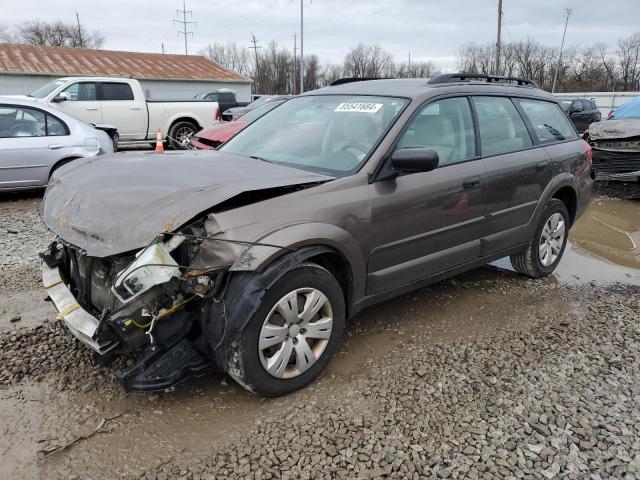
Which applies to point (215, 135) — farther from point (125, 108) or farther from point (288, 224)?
Result: point (288, 224)

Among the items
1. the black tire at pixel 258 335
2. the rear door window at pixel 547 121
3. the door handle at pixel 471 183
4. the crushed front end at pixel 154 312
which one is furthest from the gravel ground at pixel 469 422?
the rear door window at pixel 547 121

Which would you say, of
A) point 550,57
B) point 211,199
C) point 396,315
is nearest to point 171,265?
point 211,199

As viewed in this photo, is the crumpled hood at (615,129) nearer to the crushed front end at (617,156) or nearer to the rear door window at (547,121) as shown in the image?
the crushed front end at (617,156)

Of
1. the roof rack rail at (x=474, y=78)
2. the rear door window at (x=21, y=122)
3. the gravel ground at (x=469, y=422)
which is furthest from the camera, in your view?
the rear door window at (x=21, y=122)

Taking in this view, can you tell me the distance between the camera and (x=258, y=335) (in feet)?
9.15

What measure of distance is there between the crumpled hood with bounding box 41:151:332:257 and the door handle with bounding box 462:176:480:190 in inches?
48.8

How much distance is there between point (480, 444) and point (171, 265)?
1.84 m

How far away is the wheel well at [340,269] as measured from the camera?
3.20m

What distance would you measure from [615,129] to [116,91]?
11.0 metres

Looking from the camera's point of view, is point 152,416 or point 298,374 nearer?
point 152,416

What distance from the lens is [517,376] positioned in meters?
3.34

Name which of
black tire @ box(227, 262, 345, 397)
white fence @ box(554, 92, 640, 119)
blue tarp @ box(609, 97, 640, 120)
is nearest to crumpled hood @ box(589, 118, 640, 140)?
blue tarp @ box(609, 97, 640, 120)

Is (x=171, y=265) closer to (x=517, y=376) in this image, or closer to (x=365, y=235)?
(x=365, y=235)

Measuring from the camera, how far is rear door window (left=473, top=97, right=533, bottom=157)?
4235 mm
